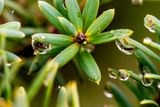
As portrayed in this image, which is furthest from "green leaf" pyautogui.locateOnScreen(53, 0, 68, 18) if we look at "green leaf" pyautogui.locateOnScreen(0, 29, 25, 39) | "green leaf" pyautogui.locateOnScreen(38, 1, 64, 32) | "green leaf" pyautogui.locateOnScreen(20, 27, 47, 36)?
"green leaf" pyautogui.locateOnScreen(20, 27, 47, 36)

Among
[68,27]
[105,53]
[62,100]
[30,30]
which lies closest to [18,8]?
[30,30]

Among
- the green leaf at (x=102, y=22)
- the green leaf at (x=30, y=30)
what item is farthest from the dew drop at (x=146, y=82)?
the green leaf at (x=30, y=30)

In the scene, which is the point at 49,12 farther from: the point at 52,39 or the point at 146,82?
the point at 146,82

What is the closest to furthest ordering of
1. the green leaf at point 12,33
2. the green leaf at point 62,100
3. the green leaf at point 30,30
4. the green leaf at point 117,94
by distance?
1. the green leaf at point 62,100
2. the green leaf at point 12,33
3. the green leaf at point 117,94
4. the green leaf at point 30,30

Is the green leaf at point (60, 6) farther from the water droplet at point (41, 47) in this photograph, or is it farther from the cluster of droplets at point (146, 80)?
the cluster of droplets at point (146, 80)

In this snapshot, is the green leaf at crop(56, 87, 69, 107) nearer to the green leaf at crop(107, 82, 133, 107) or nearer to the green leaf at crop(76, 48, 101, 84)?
the green leaf at crop(76, 48, 101, 84)

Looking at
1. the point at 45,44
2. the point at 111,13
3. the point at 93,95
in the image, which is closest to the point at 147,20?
the point at 111,13
